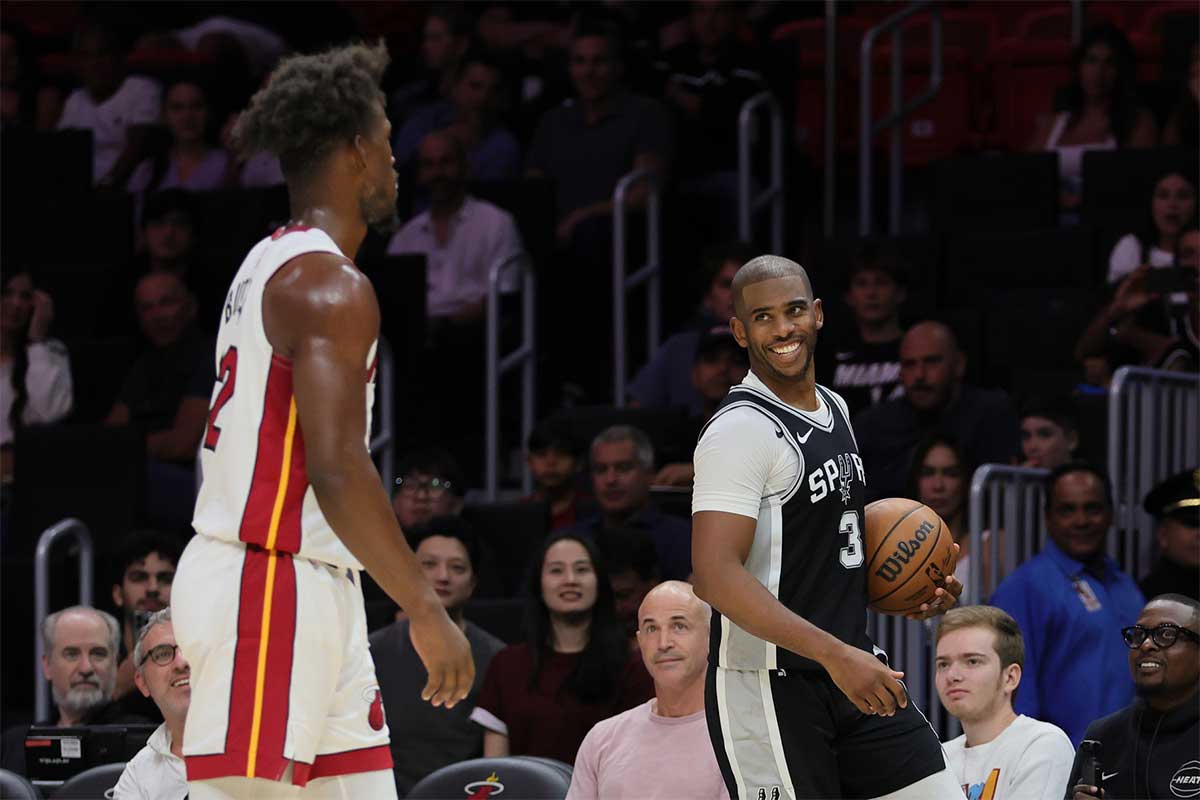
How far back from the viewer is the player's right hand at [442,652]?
3.21m

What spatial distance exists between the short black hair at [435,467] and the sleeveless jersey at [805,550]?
14.8 feet

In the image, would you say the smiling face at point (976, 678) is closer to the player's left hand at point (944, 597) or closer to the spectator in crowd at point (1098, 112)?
the player's left hand at point (944, 597)

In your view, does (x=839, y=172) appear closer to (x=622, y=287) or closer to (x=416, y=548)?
(x=622, y=287)

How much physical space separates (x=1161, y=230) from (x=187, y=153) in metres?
5.63

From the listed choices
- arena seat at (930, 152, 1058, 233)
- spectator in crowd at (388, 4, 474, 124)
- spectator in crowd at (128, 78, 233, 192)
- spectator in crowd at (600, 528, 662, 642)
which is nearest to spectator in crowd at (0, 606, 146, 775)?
spectator in crowd at (600, 528, 662, 642)

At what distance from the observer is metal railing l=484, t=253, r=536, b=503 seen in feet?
31.0

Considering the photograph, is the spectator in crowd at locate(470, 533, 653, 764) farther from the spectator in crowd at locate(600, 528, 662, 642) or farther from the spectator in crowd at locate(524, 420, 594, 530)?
the spectator in crowd at locate(524, 420, 594, 530)

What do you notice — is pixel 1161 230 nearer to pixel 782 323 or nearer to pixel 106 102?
pixel 782 323

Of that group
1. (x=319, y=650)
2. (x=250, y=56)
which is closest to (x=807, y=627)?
(x=319, y=650)

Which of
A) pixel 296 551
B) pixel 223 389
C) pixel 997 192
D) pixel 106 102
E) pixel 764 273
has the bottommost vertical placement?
pixel 296 551

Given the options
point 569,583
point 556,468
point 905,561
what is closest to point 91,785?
point 569,583

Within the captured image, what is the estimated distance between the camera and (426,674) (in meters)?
7.05

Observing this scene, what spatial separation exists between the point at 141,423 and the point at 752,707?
5865mm

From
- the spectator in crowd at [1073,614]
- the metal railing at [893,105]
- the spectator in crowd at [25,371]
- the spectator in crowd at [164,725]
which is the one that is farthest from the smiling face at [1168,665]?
the spectator in crowd at [25,371]
